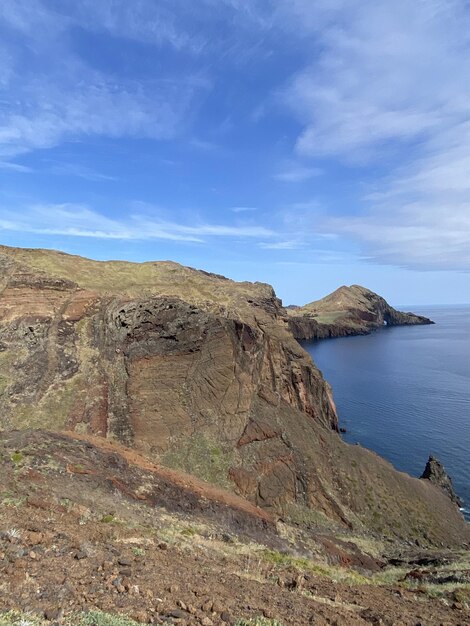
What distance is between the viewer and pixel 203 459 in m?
40.0

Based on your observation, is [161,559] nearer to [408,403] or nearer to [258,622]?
[258,622]

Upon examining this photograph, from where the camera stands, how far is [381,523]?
4228cm

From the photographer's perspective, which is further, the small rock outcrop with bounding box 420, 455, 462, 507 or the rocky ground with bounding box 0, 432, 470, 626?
the small rock outcrop with bounding box 420, 455, 462, 507

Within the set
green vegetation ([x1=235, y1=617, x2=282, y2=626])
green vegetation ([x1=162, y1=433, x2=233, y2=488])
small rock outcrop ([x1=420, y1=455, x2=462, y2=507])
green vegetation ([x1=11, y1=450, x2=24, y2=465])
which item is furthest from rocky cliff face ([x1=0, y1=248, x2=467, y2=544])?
green vegetation ([x1=235, y1=617, x2=282, y2=626])

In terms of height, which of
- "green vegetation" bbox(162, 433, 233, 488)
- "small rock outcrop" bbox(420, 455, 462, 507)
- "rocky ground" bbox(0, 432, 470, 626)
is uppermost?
"rocky ground" bbox(0, 432, 470, 626)

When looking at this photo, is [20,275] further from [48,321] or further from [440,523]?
[440,523]

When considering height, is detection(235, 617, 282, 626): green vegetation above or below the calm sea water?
above

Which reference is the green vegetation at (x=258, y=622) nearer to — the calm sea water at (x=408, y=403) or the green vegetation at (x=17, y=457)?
the green vegetation at (x=17, y=457)

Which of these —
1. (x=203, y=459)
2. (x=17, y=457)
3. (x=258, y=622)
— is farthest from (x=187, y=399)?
(x=258, y=622)

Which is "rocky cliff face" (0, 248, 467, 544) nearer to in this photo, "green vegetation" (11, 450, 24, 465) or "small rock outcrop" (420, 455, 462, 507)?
"small rock outcrop" (420, 455, 462, 507)

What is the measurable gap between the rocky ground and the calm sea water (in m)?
35.9

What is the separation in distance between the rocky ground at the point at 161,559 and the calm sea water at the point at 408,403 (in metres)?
35.9

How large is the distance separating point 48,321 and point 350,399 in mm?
72737

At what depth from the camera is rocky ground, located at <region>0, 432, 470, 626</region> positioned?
10891 mm
